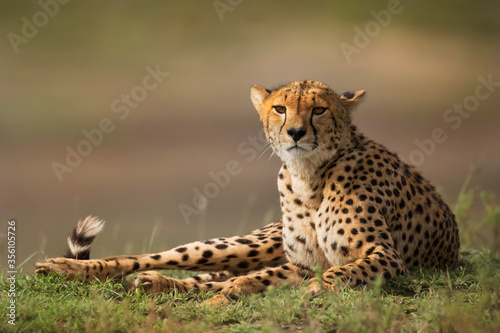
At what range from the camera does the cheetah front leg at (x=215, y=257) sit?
180 inches

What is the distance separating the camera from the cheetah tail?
4461mm

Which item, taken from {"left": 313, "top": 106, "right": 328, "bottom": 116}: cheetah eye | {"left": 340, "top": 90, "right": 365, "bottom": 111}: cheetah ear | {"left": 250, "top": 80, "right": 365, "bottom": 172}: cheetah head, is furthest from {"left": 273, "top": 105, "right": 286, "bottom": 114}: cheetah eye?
{"left": 340, "top": 90, "right": 365, "bottom": 111}: cheetah ear

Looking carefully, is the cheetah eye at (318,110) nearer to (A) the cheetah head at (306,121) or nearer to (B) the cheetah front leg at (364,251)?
(A) the cheetah head at (306,121)

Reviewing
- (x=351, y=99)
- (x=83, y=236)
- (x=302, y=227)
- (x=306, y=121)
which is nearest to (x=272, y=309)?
(x=302, y=227)

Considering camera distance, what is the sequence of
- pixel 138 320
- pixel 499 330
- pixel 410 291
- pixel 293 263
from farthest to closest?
pixel 293 263
pixel 410 291
pixel 138 320
pixel 499 330

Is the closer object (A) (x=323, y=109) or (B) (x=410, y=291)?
(B) (x=410, y=291)

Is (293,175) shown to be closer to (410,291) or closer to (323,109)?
(323,109)

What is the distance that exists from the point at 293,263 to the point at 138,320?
152cm

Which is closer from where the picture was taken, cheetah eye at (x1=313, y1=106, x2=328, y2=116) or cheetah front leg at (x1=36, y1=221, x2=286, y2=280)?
cheetah eye at (x1=313, y1=106, x2=328, y2=116)

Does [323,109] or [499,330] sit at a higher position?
[323,109]

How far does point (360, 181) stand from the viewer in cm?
436

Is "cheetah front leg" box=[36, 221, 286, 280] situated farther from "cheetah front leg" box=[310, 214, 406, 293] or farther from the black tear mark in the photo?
the black tear mark

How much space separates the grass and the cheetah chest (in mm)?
345

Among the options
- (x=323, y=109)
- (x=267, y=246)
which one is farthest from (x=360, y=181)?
(x=267, y=246)
